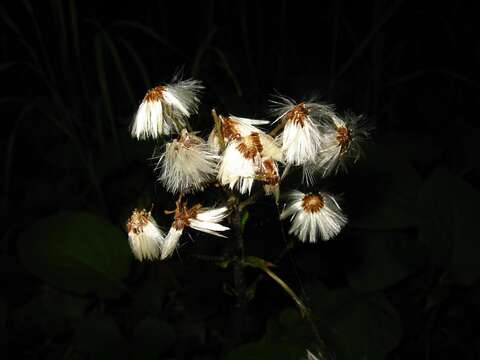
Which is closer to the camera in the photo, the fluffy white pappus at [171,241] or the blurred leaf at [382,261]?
the fluffy white pappus at [171,241]

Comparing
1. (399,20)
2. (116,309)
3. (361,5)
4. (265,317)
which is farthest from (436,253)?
(361,5)

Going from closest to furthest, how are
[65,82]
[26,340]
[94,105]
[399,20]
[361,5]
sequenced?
[26,340]
[94,105]
[65,82]
[399,20]
[361,5]

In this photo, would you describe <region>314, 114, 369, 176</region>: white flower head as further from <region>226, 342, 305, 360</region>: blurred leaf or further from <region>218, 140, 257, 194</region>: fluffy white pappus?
<region>226, 342, 305, 360</region>: blurred leaf

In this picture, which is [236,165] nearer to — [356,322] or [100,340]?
[356,322]

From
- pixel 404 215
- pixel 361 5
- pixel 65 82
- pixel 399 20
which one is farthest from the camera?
pixel 361 5

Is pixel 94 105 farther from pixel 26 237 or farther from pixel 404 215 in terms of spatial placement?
pixel 404 215

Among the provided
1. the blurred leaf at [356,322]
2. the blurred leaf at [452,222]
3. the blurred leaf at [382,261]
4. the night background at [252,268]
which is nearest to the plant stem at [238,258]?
the night background at [252,268]

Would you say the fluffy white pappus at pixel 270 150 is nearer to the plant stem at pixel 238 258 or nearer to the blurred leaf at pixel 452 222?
the plant stem at pixel 238 258
